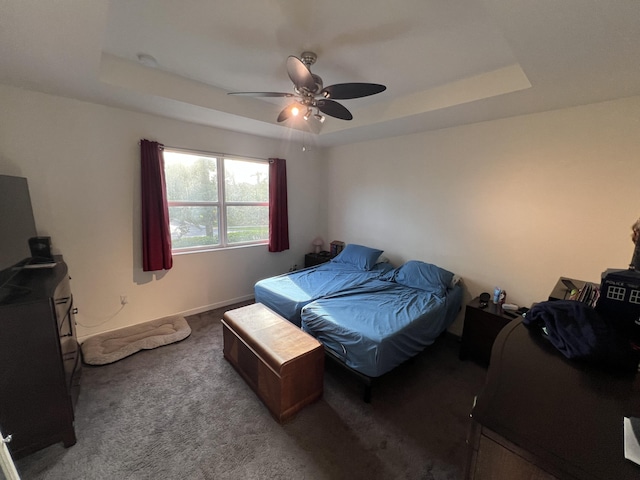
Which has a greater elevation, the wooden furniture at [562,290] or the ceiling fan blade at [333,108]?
the ceiling fan blade at [333,108]

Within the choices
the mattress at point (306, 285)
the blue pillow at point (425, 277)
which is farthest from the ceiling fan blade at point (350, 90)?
the blue pillow at point (425, 277)

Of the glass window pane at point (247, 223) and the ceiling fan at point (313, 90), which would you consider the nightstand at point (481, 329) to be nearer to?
the ceiling fan at point (313, 90)

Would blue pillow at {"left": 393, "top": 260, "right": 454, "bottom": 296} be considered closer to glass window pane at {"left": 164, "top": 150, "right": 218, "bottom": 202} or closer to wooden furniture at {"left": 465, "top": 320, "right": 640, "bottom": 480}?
wooden furniture at {"left": 465, "top": 320, "right": 640, "bottom": 480}

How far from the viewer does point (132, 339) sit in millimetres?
2652

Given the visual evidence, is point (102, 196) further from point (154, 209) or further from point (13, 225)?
point (13, 225)

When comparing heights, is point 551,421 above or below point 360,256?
above

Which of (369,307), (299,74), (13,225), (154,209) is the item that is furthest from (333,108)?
(13,225)

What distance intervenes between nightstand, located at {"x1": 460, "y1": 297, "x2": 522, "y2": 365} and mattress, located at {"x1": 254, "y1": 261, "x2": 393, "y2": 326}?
3.58ft

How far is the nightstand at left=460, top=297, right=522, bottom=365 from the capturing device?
7.60ft

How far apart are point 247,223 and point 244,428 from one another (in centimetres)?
264

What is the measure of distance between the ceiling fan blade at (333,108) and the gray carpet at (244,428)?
225 centimetres

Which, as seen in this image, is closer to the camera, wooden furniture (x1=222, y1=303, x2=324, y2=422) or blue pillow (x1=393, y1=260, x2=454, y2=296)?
wooden furniture (x1=222, y1=303, x2=324, y2=422)

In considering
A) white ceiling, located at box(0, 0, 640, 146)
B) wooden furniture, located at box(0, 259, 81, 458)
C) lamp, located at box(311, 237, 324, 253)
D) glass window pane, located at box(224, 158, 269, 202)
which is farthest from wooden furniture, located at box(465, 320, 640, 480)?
lamp, located at box(311, 237, 324, 253)

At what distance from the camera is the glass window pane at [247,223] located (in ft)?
12.0
